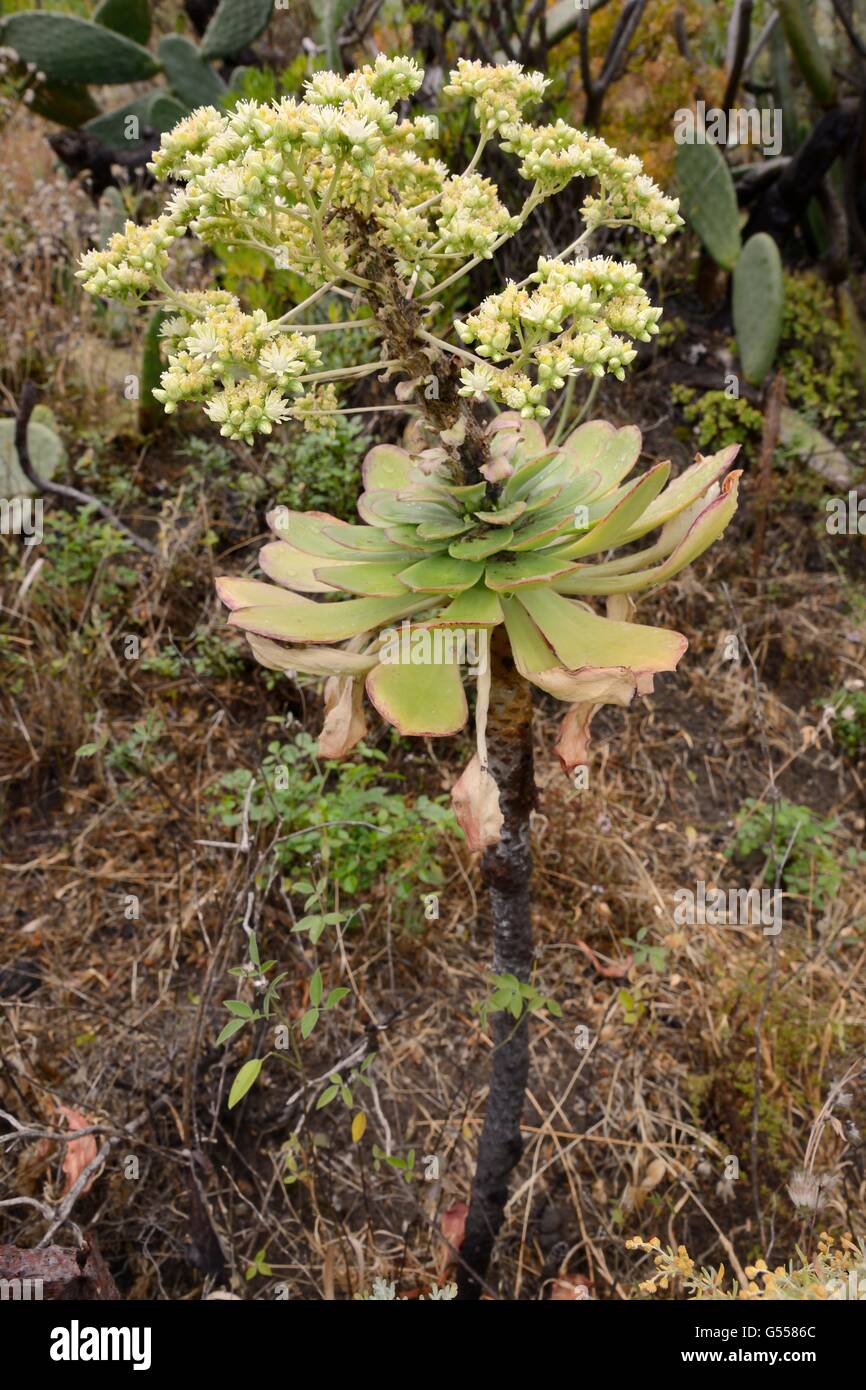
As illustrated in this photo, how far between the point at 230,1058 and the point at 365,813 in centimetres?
60

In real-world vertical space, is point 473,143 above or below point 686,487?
above

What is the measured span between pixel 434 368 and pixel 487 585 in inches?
11.0

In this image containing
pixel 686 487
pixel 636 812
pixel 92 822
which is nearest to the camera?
pixel 686 487

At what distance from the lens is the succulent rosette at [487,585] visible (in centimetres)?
117

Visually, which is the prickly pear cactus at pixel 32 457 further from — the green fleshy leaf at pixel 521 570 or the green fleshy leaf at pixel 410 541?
the green fleshy leaf at pixel 521 570

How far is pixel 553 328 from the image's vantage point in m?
1.04

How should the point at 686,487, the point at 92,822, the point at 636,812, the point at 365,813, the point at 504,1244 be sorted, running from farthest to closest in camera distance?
the point at 636,812 → the point at 92,822 → the point at 365,813 → the point at 504,1244 → the point at 686,487

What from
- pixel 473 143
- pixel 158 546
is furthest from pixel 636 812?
pixel 473 143

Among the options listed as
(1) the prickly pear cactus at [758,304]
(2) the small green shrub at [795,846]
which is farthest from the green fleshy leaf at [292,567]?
(1) the prickly pear cactus at [758,304]

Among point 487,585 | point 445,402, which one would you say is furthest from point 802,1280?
point 445,402

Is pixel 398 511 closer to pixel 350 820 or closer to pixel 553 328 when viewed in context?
pixel 553 328
